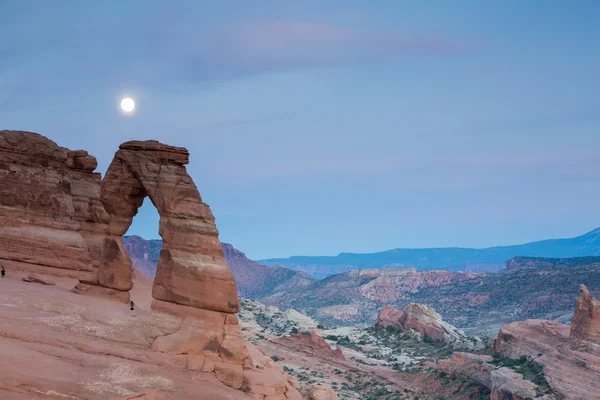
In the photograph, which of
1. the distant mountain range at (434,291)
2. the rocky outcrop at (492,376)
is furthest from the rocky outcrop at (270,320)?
the distant mountain range at (434,291)

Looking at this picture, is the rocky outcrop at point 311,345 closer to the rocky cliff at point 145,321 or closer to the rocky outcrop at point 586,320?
the rocky outcrop at point 586,320

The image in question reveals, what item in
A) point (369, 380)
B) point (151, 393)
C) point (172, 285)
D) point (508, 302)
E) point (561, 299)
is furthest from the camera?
point (508, 302)

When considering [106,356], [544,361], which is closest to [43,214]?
[106,356]

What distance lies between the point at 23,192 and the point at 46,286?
8.89 m

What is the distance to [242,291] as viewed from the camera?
529 ft

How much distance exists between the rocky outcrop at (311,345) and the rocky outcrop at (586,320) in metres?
22.5

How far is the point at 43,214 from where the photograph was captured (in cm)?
3152

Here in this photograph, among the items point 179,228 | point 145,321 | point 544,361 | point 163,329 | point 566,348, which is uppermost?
point 179,228

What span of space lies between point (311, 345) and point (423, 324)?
51.1 ft

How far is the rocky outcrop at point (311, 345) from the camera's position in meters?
54.0

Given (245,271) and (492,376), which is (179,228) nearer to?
(492,376)

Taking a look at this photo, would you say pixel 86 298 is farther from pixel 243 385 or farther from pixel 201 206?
pixel 243 385

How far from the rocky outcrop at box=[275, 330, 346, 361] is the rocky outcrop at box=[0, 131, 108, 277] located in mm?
27558

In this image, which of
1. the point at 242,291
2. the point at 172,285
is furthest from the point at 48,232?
the point at 242,291
